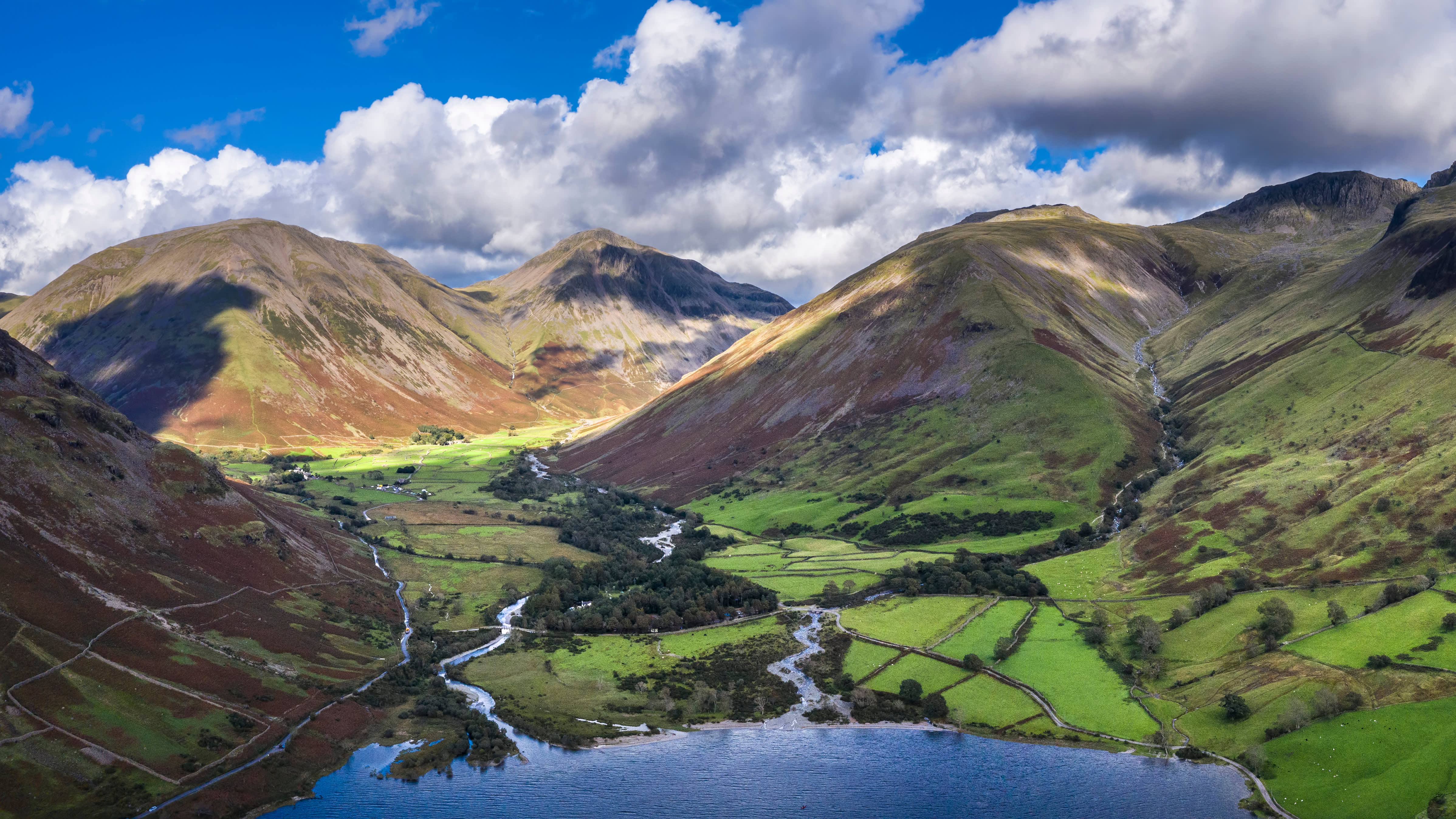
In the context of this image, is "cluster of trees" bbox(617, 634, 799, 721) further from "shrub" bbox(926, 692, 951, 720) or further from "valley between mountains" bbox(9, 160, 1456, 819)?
"shrub" bbox(926, 692, 951, 720)

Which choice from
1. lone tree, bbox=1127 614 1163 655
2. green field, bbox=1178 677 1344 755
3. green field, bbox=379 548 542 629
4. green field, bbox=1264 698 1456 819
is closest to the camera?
green field, bbox=1264 698 1456 819

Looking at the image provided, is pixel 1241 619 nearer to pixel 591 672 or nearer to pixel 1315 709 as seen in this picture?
pixel 1315 709

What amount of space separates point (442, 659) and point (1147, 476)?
150 m

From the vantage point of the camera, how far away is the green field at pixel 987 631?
385 ft

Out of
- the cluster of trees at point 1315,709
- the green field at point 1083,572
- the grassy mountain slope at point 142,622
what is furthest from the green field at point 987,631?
the grassy mountain slope at point 142,622

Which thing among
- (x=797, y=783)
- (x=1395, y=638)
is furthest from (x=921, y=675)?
(x=1395, y=638)

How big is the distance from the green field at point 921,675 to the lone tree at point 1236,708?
99.1 feet

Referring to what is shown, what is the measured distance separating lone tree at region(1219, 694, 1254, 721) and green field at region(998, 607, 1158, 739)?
749 centimetres

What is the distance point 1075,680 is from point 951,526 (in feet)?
244

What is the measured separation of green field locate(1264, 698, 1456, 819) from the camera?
238 ft

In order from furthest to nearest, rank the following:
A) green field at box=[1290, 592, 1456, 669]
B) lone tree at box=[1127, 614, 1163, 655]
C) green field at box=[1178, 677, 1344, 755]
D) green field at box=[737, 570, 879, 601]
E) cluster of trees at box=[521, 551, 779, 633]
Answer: green field at box=[737, 570, 879, 601], cluster of trees at box=[521, 551, 779, 633], lone tree at box=[1127, 614, 1163, 655], green field at box=[1178, 677, 1344, 755], green field at box=[1290, 592, 1456, 669]

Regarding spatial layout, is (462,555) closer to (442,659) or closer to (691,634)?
(442,659)

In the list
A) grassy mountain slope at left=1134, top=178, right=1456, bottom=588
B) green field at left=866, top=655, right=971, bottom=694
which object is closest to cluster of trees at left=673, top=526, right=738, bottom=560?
green field at left=866, top=655, right=971, bottom=694

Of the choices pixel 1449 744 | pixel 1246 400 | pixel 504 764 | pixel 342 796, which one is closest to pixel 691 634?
pixel 504 764
